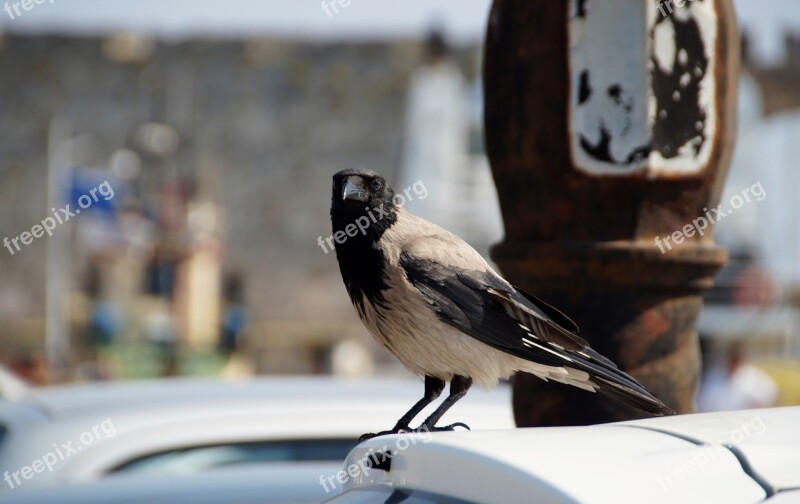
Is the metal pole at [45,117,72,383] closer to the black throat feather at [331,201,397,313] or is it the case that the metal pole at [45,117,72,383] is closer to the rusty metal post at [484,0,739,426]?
the black throat feather at [331,201,397,313]

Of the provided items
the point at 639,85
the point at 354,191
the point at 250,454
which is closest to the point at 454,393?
the point at 354,191

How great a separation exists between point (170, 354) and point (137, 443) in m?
16.6

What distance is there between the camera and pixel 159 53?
31109 millimetres

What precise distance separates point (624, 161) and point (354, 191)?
713 millimetres

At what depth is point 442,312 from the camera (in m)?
2.68

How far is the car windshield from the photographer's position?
14.3 ft

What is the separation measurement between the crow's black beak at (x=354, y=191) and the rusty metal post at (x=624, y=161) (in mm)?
418

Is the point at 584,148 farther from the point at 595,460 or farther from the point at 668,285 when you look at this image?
the point at 595,460

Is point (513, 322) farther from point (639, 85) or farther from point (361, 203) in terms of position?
point (639, 85)

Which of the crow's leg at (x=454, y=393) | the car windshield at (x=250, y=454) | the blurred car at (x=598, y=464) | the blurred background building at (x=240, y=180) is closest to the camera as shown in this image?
the blurred car at (x=598, y=464)

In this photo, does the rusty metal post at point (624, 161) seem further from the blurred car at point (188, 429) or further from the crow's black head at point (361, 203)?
the blurred car at point (188, 429)

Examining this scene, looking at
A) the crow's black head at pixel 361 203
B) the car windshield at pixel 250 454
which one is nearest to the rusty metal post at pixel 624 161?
the crow's black head at pixel 361 203

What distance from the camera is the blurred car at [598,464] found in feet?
5.04

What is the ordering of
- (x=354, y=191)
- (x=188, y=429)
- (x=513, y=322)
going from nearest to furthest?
(x=513, y=322), (x=354, y=191), (x=188, y=429)
